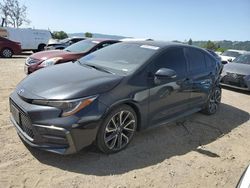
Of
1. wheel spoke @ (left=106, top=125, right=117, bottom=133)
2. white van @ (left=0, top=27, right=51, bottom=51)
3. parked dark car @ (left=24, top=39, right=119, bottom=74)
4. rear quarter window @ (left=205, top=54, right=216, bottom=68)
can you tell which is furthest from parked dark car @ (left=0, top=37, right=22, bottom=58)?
wheel spoke @ (left=106, top=125, right=117, bottom=133)

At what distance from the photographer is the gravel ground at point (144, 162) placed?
10.5ft

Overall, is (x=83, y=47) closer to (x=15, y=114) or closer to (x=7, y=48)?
(x=15, y=114)

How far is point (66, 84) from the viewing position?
3.59m

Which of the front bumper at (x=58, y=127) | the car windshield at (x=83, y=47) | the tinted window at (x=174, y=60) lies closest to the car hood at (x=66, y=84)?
the front bumper at (x=58, y=127)

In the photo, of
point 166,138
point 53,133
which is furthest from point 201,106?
point 53,133

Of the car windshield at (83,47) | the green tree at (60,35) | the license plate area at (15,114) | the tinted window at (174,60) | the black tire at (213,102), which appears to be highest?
the tinted window at (174,60)

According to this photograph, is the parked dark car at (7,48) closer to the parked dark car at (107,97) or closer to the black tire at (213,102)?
the parked dark car at (107,97)

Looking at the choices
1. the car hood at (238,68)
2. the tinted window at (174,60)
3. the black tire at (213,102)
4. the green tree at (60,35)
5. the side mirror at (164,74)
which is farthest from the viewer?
the green tree at (60,35)

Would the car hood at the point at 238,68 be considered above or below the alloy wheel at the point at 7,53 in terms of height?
above

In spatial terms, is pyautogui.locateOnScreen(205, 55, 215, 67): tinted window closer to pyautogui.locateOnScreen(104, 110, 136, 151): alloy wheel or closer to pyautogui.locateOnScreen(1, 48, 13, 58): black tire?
pyautogui.locateOnScreen(104, 110, 136, 151): alloy wheel

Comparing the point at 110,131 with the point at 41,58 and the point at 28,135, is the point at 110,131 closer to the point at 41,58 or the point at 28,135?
the point at 28,135

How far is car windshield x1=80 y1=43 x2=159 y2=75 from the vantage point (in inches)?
164

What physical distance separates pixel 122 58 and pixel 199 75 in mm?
1717

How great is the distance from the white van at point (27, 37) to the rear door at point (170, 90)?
16.6 meters
